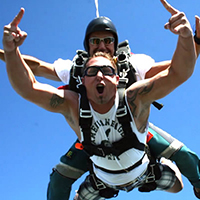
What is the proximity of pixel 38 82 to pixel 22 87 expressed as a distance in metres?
0.38

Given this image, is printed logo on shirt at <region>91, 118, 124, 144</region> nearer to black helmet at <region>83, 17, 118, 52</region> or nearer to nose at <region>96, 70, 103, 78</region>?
nose at <region>96, 70, 103, 78</region>

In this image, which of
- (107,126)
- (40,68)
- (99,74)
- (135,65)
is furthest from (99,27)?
(107,126)

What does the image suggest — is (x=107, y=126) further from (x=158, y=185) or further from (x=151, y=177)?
(x=158, y=185)

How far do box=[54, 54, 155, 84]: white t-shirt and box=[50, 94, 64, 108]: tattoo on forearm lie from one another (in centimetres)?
138

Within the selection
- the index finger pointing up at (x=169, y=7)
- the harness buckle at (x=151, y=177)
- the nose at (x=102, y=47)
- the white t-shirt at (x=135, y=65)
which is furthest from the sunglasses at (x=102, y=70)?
the harness buckle at (x=151, y=177)

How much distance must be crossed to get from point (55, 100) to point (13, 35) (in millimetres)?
1190

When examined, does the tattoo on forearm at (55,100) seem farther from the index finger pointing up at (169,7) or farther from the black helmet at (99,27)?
Result: the index finger pointing up at (169,7)

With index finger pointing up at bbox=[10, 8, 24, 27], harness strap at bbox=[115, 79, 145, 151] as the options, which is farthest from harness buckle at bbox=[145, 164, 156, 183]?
index finger pointing up at bbox=[10, 8, 24, 27]

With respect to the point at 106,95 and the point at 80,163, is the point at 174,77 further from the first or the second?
the point at 80,163

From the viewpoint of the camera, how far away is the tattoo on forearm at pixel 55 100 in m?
4.97

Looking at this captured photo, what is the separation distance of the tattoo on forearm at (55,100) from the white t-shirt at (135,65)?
1.38 metres

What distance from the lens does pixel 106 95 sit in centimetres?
491

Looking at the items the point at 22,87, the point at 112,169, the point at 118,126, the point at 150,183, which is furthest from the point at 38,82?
the point at 150,183

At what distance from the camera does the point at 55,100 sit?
4992mm
